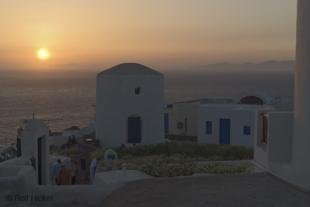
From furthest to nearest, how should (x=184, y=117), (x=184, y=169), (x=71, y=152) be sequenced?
(x=184, y=117) < (x=71, y=152) < (x=184, y=169)

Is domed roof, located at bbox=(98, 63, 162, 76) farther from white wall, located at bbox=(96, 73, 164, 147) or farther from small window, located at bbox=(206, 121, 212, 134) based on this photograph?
small window, located at bbox=(206, 121, 212, 134)

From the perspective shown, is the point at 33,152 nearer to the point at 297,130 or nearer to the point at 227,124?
the point at 297,130

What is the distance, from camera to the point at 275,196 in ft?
22.4

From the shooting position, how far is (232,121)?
22.4m

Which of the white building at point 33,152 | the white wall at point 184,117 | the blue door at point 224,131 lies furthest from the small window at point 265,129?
the white wall at point 184,117

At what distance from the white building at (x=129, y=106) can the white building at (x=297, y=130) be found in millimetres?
12989

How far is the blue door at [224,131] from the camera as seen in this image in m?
22.7

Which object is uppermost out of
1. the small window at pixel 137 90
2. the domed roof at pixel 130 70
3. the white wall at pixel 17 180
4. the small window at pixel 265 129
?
the domed roof at pixel 130 70

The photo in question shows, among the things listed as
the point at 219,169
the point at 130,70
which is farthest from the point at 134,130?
the point at 219,169

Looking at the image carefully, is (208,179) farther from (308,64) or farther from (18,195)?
(18,195)

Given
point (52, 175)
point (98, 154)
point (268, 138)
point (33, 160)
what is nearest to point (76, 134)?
point (98, 154)

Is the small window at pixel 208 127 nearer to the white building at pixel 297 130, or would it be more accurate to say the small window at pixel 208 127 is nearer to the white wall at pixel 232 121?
the white wall at pixel 232 121

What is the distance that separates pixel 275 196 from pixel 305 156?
3.31ft

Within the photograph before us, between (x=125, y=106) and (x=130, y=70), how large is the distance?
1550mm
